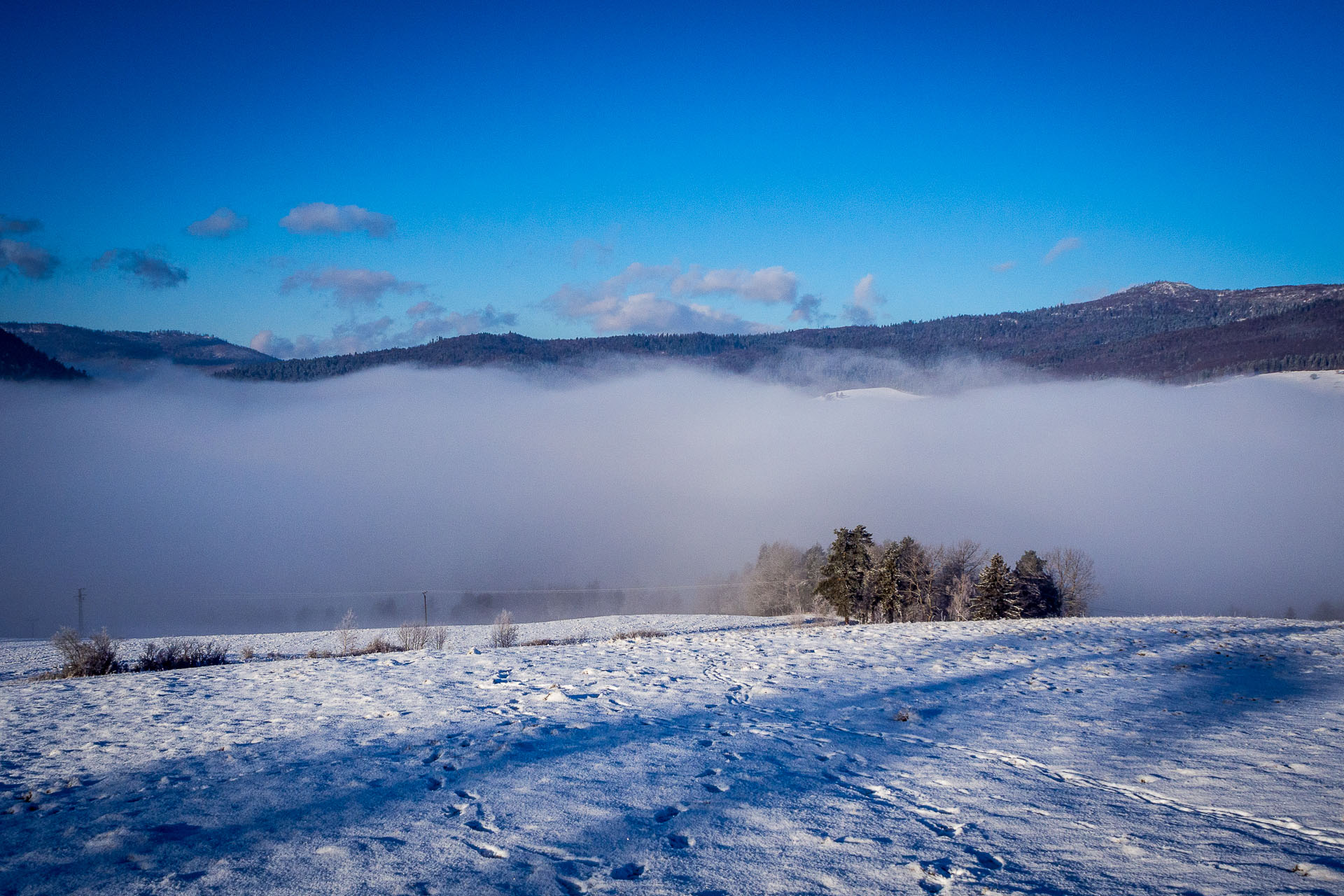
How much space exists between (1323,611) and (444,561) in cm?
15369

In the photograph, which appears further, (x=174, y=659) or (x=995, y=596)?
(x=995, y=596)

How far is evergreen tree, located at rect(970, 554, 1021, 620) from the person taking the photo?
38812 millimetres

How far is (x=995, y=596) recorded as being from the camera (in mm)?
39125

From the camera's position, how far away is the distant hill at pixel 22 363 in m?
152

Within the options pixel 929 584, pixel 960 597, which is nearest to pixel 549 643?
pixel 929 584

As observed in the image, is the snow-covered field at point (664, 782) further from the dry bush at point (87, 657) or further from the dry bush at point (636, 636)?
the dry bush at point (636, 636)

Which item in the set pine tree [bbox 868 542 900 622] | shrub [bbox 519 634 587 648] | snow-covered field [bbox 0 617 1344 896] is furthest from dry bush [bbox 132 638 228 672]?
pine tree [bbox 868 542 900 622]

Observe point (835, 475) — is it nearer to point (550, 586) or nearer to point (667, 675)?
point (550, 586)

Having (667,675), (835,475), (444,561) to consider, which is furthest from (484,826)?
(835,475)

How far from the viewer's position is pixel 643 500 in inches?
7274

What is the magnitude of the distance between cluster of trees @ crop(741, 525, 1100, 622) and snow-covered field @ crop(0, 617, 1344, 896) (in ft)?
88.6

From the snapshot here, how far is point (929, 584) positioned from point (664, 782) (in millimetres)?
44963

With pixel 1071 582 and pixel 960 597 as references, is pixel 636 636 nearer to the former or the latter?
pixel 960 597

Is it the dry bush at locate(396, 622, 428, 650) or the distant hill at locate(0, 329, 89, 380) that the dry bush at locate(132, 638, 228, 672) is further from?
the distant hill at locate(0, 329, 89, 380)
